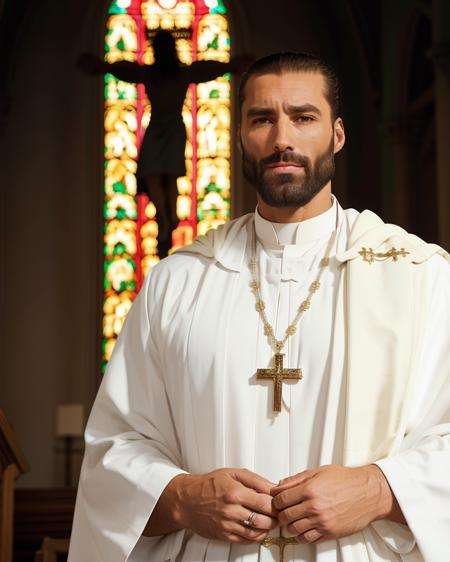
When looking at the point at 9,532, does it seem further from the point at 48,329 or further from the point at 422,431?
the point at 48,329

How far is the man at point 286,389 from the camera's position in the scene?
2.52m

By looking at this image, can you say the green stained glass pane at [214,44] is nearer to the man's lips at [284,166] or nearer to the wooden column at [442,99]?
the wooden column at [442,99]

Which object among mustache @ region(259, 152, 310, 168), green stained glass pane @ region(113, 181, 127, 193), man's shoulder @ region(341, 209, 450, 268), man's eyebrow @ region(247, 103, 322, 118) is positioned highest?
green stained glass pane @ region(113, 181, 127, 193)

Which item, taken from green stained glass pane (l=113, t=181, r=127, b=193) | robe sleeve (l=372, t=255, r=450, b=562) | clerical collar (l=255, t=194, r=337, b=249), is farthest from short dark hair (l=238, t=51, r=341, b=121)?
green stained glass pane (l=113, t=181, r=127, b=193)

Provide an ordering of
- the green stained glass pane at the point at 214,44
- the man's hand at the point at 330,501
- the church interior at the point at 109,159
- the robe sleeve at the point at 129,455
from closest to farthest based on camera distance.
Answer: the man's hand at the point at 330,501 < the robe sleeve at the point at 129,455 < the church interior at the point at 109,159 < the green stained glass pane at the point at 214,44

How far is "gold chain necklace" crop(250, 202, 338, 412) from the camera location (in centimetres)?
270

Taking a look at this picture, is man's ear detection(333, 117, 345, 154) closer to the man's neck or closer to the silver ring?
the man's neck

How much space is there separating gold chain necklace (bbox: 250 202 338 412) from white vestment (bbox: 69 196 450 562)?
0.02 meters

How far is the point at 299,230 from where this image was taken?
2973mm

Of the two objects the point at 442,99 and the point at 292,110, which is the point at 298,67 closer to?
the point at 292,110

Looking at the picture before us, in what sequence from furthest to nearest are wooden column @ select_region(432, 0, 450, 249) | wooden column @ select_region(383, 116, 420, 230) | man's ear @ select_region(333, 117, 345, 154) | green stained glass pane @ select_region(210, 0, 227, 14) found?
green stained glass pane @ select_region(210, 0, 227, 14) < wooden column @ select_region(383, 116, 420, 230) < wooden column @ select_region(432, 0, 450, 249) < man's ear @ select_region(333, 117, 345, 154)

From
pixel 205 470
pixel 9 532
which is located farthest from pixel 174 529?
pixel 9 532

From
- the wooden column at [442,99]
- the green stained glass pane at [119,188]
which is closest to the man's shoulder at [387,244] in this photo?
the wooden column at [442,99]

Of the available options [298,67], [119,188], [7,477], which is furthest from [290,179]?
[119,188]
